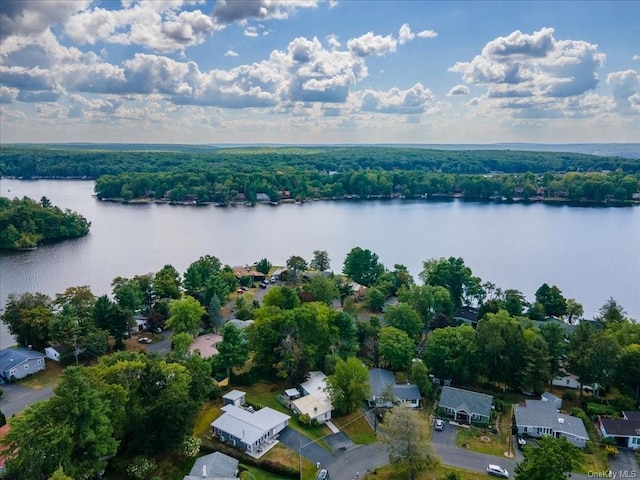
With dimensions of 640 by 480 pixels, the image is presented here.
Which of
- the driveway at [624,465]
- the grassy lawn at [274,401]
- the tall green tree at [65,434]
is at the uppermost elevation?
the tall green tree at [65,434]

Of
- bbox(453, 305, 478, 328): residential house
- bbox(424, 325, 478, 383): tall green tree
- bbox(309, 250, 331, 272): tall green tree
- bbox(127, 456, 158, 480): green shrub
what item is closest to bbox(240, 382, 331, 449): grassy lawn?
bbox(127, 456, 158, 480): green shrub

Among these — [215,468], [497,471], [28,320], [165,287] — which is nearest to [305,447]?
[215,468]

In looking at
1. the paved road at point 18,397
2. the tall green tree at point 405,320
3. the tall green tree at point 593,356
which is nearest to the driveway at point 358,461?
the tall green tree at point 405,320

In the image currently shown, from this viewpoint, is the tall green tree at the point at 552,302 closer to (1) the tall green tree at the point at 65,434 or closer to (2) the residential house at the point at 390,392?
(2) the residential house at the point at 390,392

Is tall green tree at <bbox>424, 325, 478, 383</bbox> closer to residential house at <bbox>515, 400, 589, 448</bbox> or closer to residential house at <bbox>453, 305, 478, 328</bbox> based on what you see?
residential house at <bbox>515, 400, 589, 448</bbox>

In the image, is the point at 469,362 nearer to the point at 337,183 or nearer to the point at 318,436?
the point at 318,436

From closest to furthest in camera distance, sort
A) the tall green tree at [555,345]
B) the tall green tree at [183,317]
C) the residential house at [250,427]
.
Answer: the residential house at [250,427]
the tall green tree at [555,345]
the tall green tree at [183,317]

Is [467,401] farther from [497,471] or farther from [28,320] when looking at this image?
[28,320]
